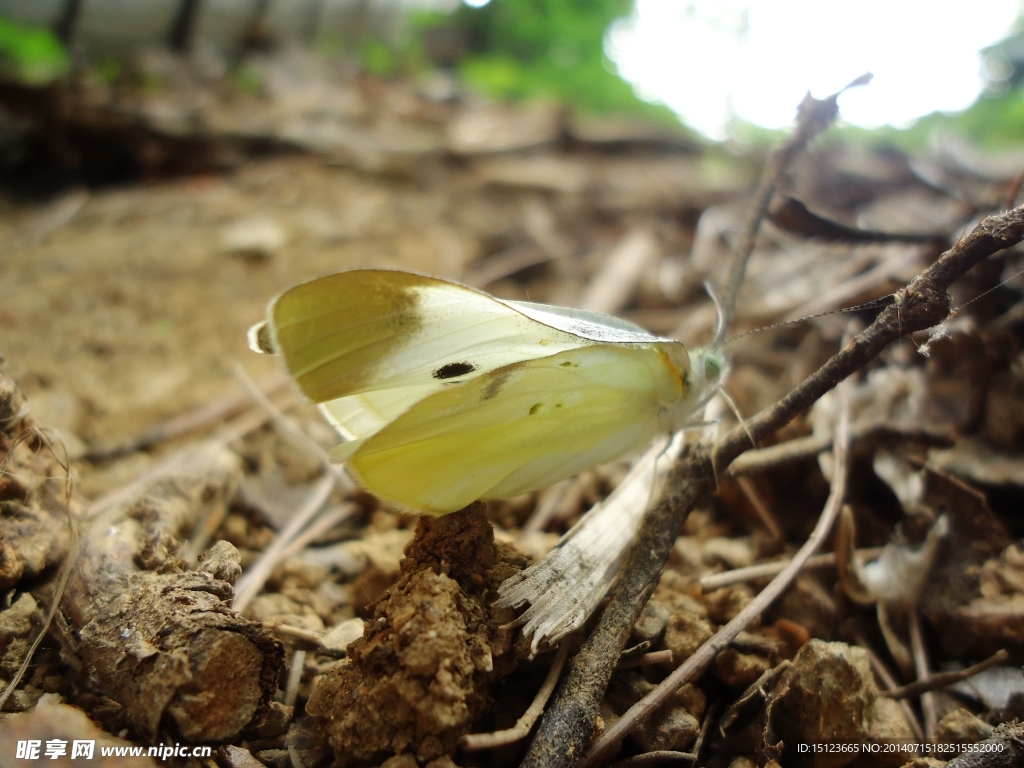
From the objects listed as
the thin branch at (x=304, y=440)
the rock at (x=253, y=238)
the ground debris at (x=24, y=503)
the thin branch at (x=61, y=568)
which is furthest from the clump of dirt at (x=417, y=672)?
the rock at (x=253, y=238)

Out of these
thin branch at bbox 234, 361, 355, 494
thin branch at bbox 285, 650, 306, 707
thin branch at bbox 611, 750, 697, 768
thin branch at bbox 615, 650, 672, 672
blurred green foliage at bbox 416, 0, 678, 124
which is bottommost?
thin branch at bbox 285, 650, 306, 707

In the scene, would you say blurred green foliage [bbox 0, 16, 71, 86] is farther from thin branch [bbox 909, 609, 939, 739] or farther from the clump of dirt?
thin branch [bbox 909, 609, 939, 739]

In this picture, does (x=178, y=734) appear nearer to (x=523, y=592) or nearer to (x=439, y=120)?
(x=523, y=592)

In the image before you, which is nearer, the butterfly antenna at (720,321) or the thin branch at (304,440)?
the butterfly antenna at (720,321)

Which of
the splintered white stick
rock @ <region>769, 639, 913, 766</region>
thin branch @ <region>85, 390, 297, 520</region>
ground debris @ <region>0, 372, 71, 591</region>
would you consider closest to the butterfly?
the splintered white stick

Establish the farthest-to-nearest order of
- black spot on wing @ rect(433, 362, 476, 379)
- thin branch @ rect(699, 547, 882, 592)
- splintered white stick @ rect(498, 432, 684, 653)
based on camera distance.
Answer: thin branch @ rect(699, 547, 882, 592)
black spot on wing @ rect(433, 362, 476, 379)
splintered white stick @ rect(498, 432, 684, 653)

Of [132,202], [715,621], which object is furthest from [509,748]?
[132,202]

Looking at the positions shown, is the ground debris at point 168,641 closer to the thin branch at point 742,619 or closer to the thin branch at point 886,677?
the thin branch at point 742,619
